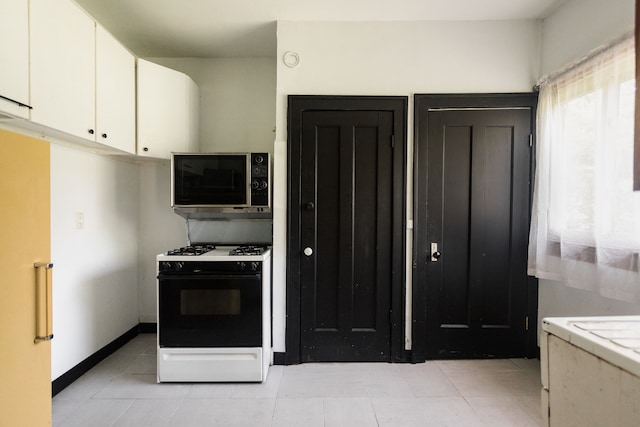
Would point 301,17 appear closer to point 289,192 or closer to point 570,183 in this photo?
point 289,192

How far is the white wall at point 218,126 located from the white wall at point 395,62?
2.02 feet

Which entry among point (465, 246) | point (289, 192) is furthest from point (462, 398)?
point (289, 192)

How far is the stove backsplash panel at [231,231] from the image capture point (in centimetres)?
276

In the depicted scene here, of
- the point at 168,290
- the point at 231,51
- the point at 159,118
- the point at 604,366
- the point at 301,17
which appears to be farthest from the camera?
the point at 231,51

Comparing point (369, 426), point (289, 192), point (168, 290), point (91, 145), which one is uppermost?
point (91, 145)

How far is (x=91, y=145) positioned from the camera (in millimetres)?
2109

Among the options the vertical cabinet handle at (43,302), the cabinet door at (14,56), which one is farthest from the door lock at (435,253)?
the cabinet door at (14,56)

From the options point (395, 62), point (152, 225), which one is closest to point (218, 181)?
point (152, 225)

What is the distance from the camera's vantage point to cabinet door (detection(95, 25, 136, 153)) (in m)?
1.97

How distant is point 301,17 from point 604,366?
2.59 metres

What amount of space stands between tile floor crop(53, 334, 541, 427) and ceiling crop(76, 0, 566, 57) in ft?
8.77

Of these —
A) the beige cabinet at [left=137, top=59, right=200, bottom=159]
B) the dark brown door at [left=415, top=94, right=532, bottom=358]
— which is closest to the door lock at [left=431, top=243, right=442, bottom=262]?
the dark brown door at [left=415, top=94, right=532, bottom=358]

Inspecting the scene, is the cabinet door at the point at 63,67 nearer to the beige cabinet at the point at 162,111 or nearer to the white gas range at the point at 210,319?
the beige cabinet at the point at 162,111

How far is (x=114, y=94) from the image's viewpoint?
6.95 ft
